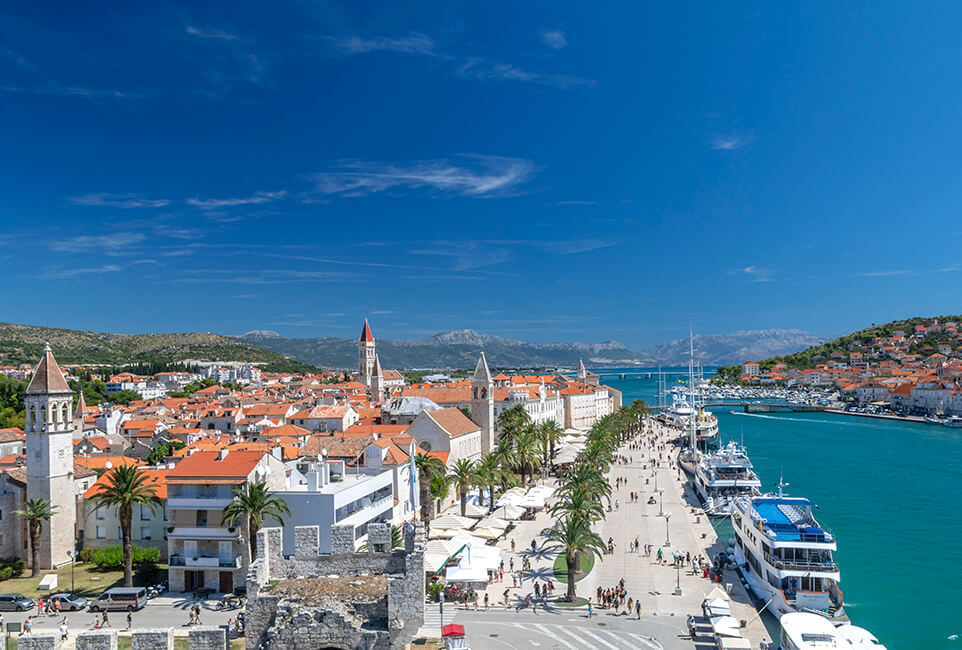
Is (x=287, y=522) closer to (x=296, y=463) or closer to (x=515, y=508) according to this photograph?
(x=296, y=463)

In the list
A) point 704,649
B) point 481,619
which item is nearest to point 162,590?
point 481,619

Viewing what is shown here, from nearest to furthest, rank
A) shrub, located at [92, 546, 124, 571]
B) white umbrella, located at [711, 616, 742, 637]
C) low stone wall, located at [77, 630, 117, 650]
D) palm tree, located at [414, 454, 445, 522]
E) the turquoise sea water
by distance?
low stone wall, located at [77, 630, 117, 650], white umbrella, located at [711, 616, 742, 637], the turquoise sea water, shrub, located at [92, 546, 124, 571], palm tree, located at [414, 454, 445, 522]

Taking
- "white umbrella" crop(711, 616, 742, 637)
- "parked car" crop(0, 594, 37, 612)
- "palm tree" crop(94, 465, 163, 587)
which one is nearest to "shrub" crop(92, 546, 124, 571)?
"palm tree" crop(94, 465, 163, 587)

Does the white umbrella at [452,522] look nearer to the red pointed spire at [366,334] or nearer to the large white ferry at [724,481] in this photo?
the large white ferry at [724,481]

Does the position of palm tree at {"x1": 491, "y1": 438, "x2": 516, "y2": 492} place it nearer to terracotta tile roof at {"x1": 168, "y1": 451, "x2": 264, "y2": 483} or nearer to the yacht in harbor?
terracotta tile roof at {"x1": 168, "y1": 451, "x2": 264, "y2": 483}

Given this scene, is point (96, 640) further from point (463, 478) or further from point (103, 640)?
point (463, 478)

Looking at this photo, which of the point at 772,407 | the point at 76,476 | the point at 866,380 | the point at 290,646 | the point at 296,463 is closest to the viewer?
the point at 290,646

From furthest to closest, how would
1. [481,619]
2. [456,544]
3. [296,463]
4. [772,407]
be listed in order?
[772,407]
[296,463]
[456,544]
[481,619]
